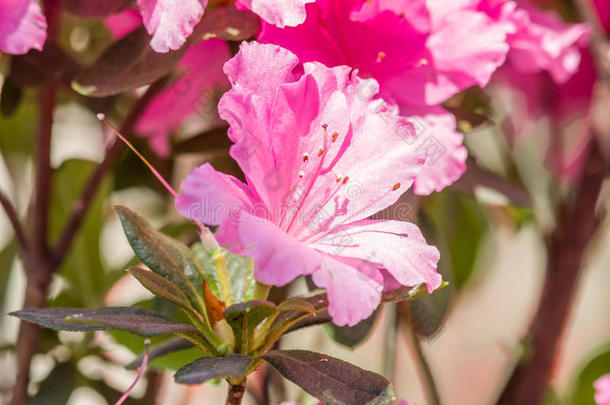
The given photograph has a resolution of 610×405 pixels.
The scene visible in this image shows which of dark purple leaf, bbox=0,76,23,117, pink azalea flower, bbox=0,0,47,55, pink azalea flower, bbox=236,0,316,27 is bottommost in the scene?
dark purple leaf, bbox=0,76,23,117

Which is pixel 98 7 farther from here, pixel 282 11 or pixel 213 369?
pixel 213 369

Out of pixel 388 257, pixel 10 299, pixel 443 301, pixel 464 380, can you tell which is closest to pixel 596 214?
pixel 443 301

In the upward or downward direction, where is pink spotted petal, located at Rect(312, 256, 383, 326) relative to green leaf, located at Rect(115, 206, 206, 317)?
upward

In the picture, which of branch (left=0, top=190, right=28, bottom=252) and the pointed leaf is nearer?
the pointed leaf

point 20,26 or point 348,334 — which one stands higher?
point 20,26

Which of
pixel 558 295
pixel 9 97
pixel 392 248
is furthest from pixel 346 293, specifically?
pixel 558 295

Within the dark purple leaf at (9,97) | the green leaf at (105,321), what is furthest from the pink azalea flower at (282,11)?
the dark purple leaf at (9,97)

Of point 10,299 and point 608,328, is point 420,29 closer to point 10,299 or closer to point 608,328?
point 10,299

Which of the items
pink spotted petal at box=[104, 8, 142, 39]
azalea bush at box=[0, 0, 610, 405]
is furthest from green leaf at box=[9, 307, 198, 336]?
pink spotted petal at box=[104, 8, 142, 39]

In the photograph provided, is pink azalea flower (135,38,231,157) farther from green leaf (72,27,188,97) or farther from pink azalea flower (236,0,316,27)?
pink azalea flower (236,0,316,27)

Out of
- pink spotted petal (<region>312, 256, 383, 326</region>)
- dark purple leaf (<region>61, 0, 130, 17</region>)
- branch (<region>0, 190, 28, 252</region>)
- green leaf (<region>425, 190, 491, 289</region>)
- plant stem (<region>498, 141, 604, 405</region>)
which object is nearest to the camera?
pink spotted petal (<region>312, 256, 383, 326</region>)
